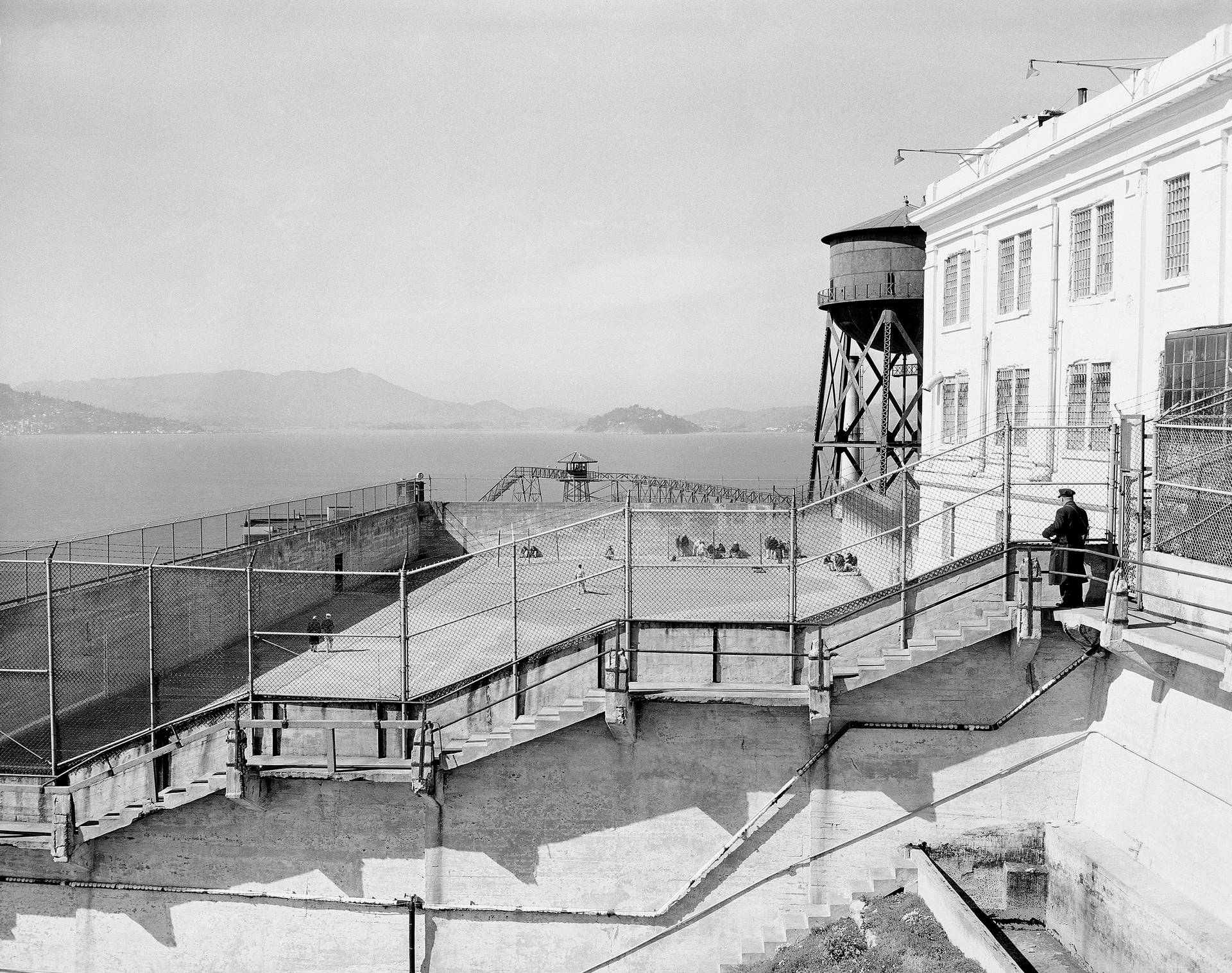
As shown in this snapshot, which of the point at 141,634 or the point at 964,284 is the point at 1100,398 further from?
the point at 141,634

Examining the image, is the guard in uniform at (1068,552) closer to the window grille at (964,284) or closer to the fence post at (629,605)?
the fence post at (629,605)

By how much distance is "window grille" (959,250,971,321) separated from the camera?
27.9 metres

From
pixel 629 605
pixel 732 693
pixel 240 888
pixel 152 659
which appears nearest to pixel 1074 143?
pixel 629 605

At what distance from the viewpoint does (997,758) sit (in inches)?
658

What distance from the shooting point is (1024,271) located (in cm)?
2500

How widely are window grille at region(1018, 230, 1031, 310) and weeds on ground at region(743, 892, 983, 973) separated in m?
13.6

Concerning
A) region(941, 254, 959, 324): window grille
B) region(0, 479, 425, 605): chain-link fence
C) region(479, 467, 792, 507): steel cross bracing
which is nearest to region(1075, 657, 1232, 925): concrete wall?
region(941, 254, 959, 324): window grille

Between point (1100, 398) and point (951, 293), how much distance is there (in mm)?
7199

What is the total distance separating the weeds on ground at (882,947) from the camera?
14062mm

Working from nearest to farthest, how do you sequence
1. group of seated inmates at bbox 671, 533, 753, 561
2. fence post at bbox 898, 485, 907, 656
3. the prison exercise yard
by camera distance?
the prison exercise yard → fence post at bbox 898, 485, 907, 656 → group of seated inmates at bbox 671, 533, 753, 561

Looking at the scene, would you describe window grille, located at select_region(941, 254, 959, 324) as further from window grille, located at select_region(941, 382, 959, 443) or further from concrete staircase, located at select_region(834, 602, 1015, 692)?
concrete staircase, located at select_region(834, 602, 1015, 692)

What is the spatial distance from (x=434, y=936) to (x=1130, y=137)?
694 inches

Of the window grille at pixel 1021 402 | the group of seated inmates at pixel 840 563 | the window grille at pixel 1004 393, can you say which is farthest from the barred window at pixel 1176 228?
the group of seated inmates at pixel 840 563

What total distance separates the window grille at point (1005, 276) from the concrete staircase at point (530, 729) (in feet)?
47.1
